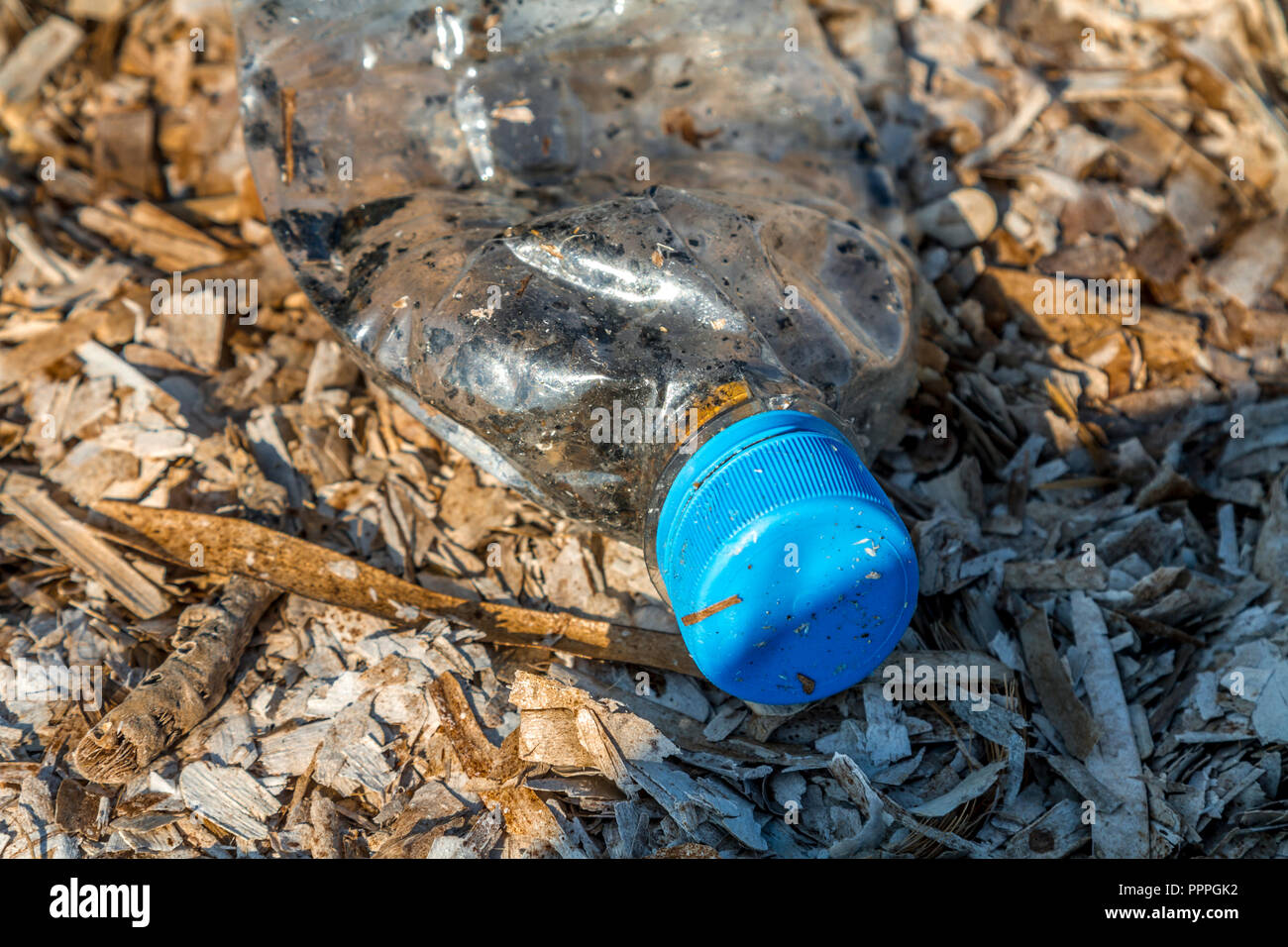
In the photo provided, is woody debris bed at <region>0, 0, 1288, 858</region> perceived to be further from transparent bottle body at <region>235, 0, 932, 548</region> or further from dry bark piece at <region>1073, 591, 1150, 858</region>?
transparent bottle body at <region>235, 0, 932, 548</region>

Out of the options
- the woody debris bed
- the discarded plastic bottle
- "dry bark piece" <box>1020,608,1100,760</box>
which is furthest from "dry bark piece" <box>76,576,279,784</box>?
"dry bark piece" <box>1020,608,1100,760</box>

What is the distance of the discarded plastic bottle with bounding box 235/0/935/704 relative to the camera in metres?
1.58

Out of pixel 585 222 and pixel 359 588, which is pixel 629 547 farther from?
pixel 585 222

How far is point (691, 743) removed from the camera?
1.85m

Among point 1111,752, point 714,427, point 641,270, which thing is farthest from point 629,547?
point 1111,752

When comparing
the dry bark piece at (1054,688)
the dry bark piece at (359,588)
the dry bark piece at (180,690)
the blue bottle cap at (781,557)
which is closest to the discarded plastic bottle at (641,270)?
the blue bottle cap at (781,557)

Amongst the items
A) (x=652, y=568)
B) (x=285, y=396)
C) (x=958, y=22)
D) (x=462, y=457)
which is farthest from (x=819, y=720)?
(x=958, y=22)

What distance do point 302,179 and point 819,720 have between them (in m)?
1.73

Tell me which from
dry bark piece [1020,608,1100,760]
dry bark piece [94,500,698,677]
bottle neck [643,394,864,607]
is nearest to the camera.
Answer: bottle neck [643,394,864,607]

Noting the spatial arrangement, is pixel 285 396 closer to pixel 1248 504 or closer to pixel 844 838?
pixel 844 838

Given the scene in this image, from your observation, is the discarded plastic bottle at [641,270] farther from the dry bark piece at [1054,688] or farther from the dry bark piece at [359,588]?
the dry bark piece at [1054,688]

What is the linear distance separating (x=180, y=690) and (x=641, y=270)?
1.23 metres

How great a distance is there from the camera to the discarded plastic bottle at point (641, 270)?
5.18 feet

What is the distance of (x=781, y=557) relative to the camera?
1507 millimetres
